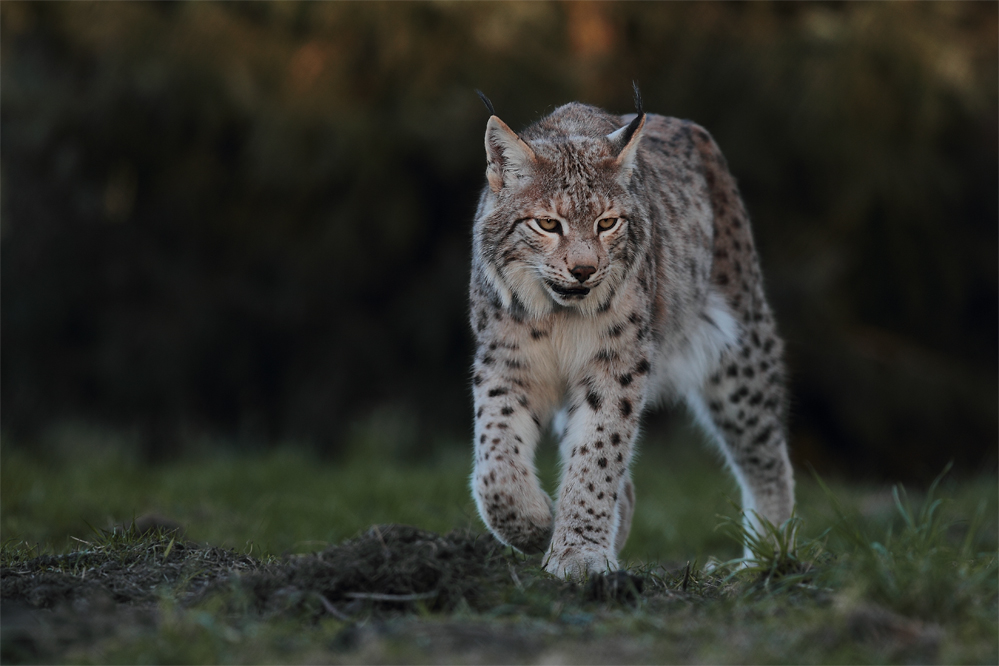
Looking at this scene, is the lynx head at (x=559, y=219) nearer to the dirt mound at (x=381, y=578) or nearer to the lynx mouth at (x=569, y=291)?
the lynx mouth at (x=569, y=291)

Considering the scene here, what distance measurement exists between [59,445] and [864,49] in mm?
7207

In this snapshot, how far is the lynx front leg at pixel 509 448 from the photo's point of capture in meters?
3.69

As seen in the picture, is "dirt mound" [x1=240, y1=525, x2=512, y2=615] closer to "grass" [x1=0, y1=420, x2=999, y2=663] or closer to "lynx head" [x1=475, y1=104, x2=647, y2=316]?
"grass" [x1=0, y1=420, x2=999, y2=663]

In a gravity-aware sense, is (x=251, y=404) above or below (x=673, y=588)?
below

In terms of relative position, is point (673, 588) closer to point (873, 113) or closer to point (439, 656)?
point (439, 656)

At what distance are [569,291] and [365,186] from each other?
4.93 meters

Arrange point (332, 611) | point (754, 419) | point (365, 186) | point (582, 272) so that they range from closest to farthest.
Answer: point (332, 611) < point (582, 272) < point (754, 419) < point (365, 186)

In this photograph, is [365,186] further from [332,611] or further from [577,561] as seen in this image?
[332,611]

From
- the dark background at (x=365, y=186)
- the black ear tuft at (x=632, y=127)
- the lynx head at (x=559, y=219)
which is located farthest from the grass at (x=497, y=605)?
the dark background at (x=365, y=186)

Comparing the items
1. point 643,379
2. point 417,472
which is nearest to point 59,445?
point 417,472

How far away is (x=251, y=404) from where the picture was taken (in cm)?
916

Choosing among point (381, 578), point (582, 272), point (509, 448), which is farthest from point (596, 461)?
point (381, 578)

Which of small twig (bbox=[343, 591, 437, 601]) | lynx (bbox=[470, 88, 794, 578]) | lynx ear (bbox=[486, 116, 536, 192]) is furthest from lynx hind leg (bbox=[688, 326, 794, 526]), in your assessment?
small twig (bbox=[343, 591, 437, 601])

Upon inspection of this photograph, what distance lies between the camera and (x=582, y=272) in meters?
3.65
